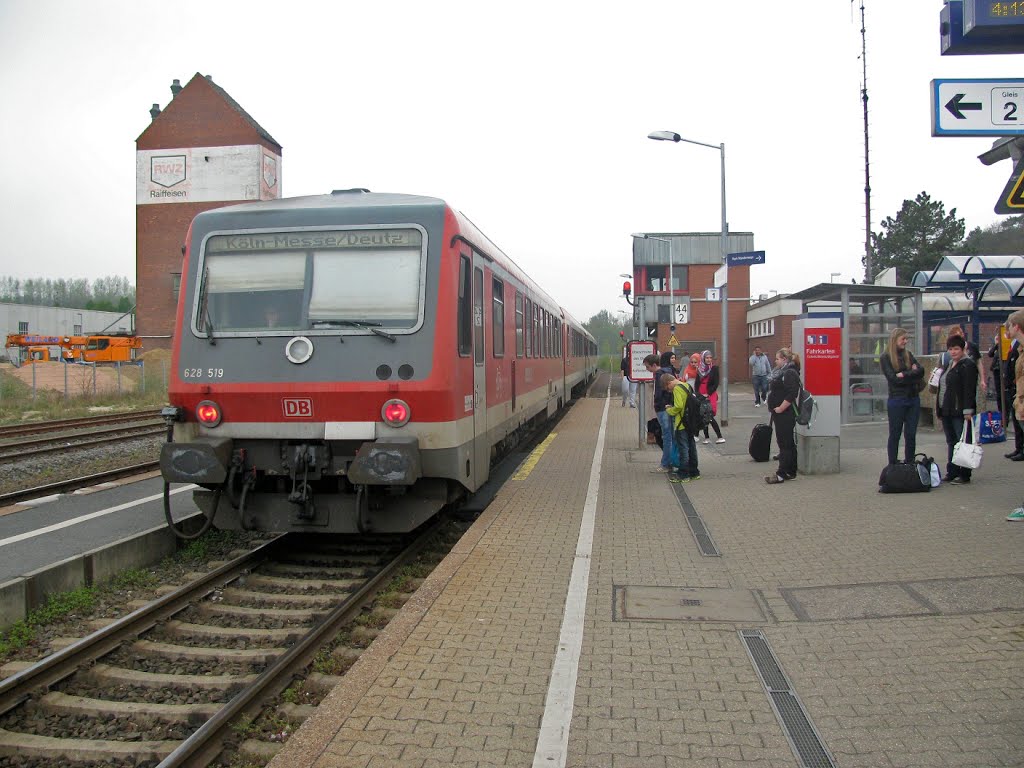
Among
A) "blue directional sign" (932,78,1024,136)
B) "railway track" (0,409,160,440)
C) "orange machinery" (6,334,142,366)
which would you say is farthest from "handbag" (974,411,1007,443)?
"orange machinery" (6,334,142,366)

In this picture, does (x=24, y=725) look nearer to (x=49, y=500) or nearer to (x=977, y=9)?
(x=49, y=500)

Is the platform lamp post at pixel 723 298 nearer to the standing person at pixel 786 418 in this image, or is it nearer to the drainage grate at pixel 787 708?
the standing person at pixel 786 418

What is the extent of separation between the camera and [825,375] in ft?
34.8

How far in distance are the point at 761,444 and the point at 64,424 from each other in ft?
54.4

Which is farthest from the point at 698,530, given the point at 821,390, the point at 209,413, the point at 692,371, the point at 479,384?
the point at 692,371

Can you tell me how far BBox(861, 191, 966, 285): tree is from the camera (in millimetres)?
47094

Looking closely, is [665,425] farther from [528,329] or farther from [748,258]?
[748,258]

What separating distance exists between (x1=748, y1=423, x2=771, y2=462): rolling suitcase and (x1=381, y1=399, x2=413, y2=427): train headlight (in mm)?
6909

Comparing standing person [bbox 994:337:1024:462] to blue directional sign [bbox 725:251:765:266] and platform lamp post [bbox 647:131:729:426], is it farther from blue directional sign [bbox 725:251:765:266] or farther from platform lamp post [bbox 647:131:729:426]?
platform lamp post [bbox 647:131:729:426]

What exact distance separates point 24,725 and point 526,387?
341 inches

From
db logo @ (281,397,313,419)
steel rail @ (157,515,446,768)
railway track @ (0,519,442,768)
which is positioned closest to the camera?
steel rail @ (157,515,446,768)

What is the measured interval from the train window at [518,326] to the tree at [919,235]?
4108 cm

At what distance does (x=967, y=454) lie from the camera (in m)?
8.27

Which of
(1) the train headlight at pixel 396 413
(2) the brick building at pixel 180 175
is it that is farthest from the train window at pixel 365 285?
(2) the brick building at pixel 180 175
